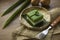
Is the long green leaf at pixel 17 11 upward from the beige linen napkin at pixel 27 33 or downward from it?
upward

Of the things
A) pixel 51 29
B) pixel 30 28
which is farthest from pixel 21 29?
pixel 51 29

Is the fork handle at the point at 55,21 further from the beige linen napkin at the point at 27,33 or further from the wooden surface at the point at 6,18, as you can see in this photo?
the wooden surface at the point at 6,18

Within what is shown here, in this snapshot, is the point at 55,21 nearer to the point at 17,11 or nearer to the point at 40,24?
the point at 40,24

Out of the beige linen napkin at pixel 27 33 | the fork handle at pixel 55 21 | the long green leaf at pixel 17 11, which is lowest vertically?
the beige linen napkin at pixel 27 33

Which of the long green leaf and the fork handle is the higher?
the long green leaf

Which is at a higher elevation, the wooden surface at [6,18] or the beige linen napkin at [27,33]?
the wooden surface at [6,18]

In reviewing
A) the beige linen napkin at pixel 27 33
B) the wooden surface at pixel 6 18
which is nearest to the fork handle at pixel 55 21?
the beige linen napkin at pixel 27 33

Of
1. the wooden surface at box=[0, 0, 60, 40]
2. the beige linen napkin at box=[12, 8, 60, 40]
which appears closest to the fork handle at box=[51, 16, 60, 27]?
the beige linen napkin at box=[12, 8, 60, 40]

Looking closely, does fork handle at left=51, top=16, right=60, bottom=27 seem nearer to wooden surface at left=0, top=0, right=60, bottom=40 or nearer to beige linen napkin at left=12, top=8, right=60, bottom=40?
beige linen napkin at left=12, top=8, right=60, bottom=40

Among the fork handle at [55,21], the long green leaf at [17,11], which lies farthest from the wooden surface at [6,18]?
the fork handle at [55,21]

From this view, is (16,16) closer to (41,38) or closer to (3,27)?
(3,27)

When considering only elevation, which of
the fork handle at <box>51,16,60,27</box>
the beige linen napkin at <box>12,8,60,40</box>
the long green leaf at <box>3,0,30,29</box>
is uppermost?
the long green leaf at <box>3,0,30,29</box>
